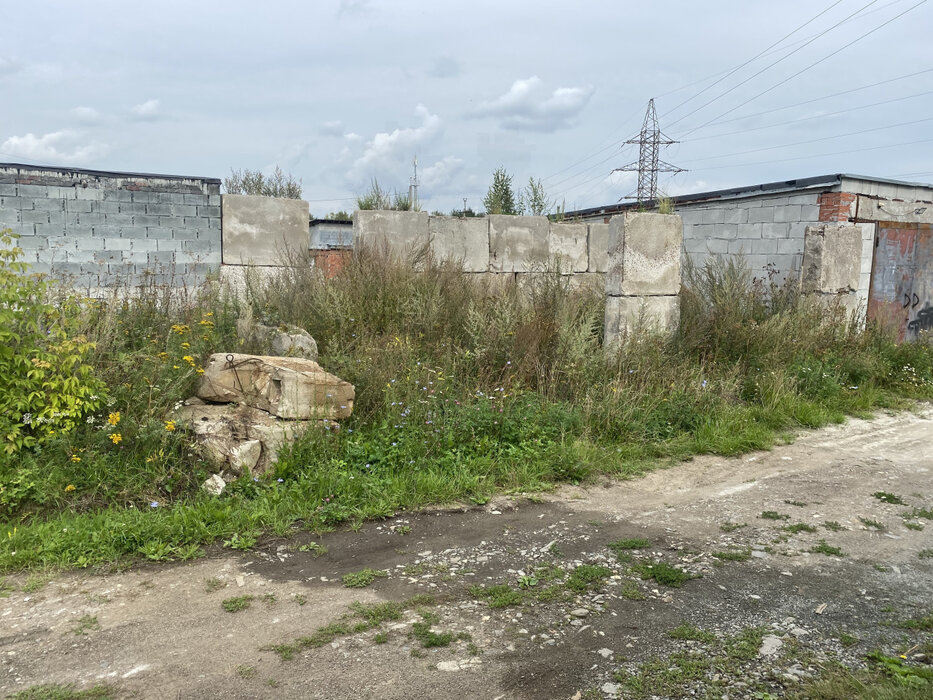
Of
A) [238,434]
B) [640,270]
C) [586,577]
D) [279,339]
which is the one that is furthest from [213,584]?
[640,270]

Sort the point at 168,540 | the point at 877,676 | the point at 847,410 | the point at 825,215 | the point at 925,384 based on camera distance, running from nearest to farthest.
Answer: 1. the point at 877,676
2. the point at 168,540
3. the point at 847,410
4. the point at 925,384
5. the point at 825,215

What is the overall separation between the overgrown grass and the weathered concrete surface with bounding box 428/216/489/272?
102cm

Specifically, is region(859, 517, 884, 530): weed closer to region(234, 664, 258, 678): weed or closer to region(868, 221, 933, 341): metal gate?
region(234, 664, 258, 678): weed

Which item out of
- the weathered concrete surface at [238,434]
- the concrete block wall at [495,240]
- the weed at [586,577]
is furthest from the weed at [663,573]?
the concrete block wall at [495,240]

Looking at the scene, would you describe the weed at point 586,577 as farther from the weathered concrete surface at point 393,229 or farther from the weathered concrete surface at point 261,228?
the weathered concrete surface at point 261,228

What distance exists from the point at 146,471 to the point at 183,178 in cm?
538

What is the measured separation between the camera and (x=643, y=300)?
296 inches

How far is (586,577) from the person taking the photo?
3.61 metres

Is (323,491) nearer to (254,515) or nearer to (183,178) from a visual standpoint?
(254,515)

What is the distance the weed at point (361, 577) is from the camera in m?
3.55

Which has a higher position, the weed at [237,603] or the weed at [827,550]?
the weed at [827,550]

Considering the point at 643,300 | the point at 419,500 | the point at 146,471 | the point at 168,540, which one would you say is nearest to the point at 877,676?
the point at 419,500

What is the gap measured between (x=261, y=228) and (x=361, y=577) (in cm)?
607

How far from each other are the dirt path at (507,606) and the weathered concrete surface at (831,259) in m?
5.40
